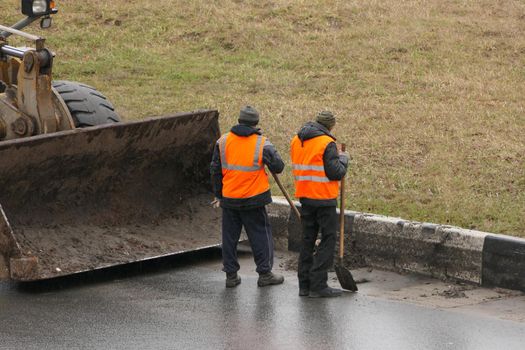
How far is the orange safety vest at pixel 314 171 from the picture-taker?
9.73 metres

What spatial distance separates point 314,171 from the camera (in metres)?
9.77

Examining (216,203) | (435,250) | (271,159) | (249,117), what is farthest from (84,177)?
(435,250)

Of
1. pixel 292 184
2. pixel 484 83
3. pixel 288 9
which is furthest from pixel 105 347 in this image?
pixel 288 9

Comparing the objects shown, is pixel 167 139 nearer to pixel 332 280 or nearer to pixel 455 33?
pixel 332 280

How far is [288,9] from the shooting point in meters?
20.5

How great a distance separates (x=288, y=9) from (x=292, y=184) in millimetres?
8227

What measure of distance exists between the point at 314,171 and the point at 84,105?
270 centimetres

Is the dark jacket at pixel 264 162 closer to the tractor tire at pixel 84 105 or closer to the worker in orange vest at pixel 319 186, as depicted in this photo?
the worker in orange vest at pixel 319 186

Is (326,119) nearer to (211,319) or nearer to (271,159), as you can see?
(271,159)

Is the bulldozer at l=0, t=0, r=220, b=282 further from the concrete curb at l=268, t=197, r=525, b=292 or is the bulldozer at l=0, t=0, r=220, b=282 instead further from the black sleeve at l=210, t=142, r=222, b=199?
the concrete curb at l=268, t=197, r=525, b=292

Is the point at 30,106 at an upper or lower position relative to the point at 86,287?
upper

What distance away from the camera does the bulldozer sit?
10.1 metres

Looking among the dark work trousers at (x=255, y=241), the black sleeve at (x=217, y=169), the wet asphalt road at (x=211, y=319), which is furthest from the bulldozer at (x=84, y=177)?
the black sleeve at (x=217, y=169)

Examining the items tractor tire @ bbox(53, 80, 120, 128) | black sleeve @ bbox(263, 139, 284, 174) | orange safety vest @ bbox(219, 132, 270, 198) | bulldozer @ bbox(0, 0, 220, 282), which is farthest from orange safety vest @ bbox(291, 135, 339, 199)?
tractor tire @ bbox(53, 80, 120, 128)
